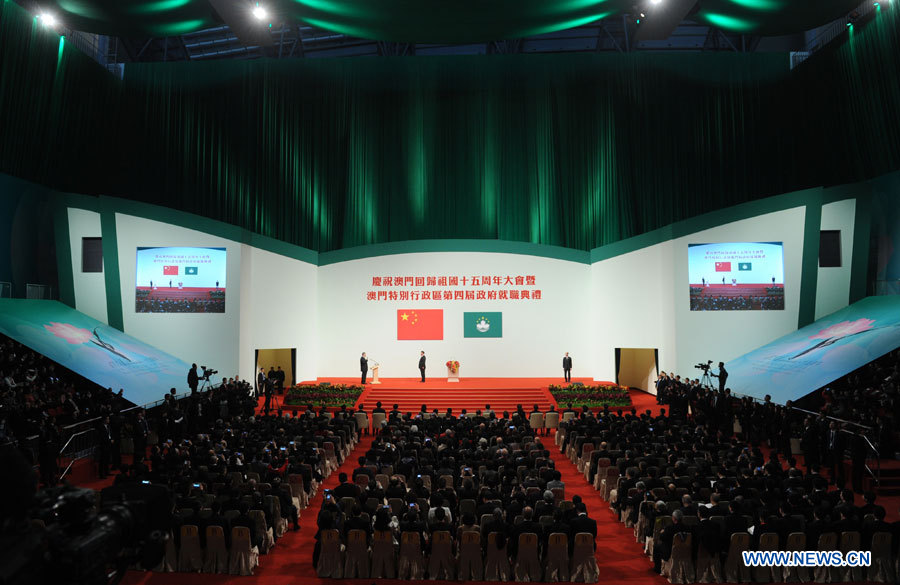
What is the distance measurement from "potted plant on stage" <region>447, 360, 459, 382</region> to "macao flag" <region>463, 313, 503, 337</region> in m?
1.28

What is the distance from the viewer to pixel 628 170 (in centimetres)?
2658

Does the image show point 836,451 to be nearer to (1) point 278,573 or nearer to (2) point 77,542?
(1) point 278,573

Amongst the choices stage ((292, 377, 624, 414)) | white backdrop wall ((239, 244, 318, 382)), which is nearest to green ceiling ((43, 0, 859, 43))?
white backdrop wall ((239, 244, 318, 382))

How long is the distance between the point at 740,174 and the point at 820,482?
20421 mm

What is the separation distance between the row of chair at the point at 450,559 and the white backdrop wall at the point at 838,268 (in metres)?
15.6

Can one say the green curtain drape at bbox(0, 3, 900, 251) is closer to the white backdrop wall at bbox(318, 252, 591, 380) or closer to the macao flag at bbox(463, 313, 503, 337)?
the white backdrop wall at bbox(318, 252, 591, 380)

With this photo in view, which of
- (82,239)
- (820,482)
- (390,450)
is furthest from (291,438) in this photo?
(82,239)

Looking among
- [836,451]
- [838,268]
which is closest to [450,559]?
[836,451]

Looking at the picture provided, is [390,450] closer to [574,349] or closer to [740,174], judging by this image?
[574,349]

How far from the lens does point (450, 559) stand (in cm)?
710

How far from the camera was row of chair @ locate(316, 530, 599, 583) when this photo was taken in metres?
6.97

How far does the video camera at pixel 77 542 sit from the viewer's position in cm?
206

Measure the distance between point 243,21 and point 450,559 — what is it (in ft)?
72.1

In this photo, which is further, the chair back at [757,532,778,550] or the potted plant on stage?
the potted plant on stage
